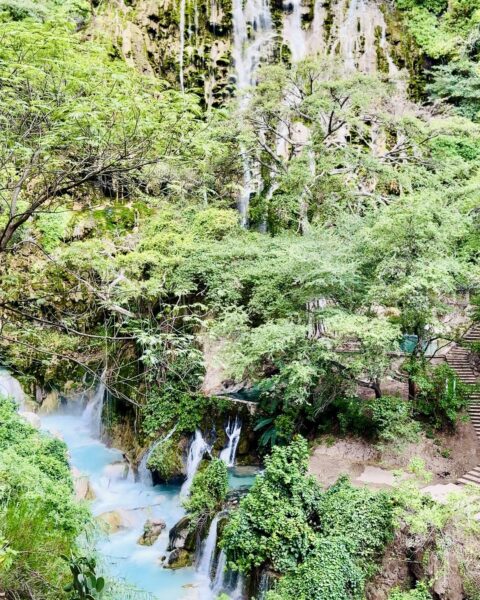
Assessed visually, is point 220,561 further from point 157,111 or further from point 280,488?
point 157,111

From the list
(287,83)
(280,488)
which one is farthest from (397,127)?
(280,488)

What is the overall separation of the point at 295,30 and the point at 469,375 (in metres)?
18.5

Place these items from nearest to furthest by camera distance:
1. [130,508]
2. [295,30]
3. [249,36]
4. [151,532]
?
[151,532], [130,508], [249,36], [295,30]

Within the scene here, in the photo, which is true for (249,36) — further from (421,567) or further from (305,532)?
(421,567)

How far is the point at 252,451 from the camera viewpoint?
42.9ft

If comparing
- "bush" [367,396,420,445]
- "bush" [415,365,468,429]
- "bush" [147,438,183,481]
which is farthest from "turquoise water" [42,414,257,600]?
"bush" [415,365,468,429]

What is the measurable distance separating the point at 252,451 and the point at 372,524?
507 cm

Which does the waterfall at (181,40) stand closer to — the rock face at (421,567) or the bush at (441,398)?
the bush at (441,398)

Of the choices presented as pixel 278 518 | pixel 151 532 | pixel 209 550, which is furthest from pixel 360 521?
pixel 151 532

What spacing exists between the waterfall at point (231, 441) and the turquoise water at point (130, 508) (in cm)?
33

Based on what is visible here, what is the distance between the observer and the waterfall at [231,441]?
12.9 m

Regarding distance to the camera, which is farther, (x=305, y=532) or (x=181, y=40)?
(x=181, y=40)

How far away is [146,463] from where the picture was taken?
13055 mm

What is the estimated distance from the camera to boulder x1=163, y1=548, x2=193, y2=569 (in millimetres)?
9859
